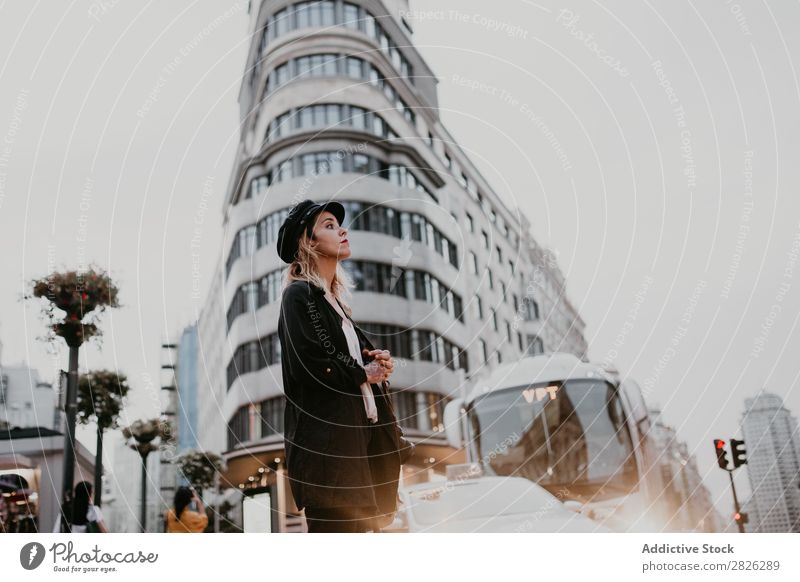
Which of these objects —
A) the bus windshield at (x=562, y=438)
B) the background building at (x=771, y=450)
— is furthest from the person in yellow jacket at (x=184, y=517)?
the background building at (x=771, y=450)

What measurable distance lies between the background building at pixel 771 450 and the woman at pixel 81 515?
13.7 ft

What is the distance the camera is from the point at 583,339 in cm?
602

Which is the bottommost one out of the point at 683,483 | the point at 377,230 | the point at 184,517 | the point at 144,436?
the point at 184,517

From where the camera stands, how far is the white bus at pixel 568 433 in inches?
234

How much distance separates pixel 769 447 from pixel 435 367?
286cm

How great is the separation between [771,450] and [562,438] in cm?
151

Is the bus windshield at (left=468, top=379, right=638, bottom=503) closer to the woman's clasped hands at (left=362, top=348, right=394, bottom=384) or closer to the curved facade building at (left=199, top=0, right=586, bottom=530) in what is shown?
the curved facade building at (left=199, top=0, right=586, bottom=530)

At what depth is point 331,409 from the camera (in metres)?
2.93

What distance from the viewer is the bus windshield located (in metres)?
5.97

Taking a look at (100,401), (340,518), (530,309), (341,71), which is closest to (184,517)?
(100,401)

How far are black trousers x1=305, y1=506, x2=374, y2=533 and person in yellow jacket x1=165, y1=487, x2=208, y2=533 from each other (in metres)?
1.68

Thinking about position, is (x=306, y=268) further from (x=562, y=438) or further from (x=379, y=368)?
(x=562, y=438)

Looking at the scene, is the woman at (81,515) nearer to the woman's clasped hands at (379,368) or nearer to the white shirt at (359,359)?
the white shirt at (359,359)

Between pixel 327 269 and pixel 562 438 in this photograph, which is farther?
pixel 562 438
